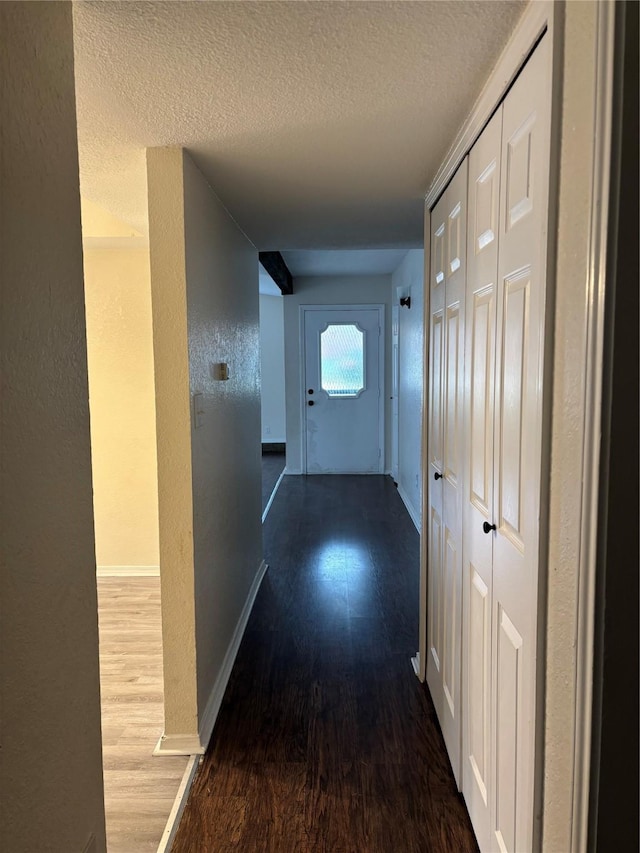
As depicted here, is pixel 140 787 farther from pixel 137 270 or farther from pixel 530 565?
pixel 137 270

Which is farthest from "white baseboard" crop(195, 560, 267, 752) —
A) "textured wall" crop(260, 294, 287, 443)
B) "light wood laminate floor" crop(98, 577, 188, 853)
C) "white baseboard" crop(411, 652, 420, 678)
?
"textured wall" crop(260, 294, 287, 443)

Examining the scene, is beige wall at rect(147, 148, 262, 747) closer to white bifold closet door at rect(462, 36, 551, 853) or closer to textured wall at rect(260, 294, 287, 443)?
white bifold closet door at rect(462, 36, 551, 853)

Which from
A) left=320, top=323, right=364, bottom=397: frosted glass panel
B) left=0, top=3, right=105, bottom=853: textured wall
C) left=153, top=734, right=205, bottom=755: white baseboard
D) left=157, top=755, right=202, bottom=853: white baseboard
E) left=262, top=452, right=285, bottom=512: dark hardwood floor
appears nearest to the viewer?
left=0, top=3, right=105, bottom=853: textured wall

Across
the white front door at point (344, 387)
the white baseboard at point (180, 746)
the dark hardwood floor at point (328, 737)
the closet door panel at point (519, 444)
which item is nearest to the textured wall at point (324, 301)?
the white front door at point (344, 387)

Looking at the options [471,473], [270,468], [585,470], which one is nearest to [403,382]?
[270,468]

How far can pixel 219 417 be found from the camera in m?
2.36

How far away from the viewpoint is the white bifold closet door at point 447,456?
174 cm

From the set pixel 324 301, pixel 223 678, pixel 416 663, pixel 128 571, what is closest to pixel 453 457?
pixel 416 663

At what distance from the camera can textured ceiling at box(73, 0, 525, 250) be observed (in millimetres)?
1097

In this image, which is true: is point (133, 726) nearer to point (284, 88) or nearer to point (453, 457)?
point (453, 457)

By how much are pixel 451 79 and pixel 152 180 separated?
3.23 ft

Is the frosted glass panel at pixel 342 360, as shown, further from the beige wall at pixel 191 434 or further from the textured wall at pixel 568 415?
the textured wall at pixel 568 415

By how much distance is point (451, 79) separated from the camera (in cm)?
134

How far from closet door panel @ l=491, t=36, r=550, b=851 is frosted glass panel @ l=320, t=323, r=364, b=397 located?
531cm
